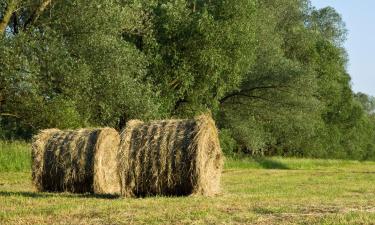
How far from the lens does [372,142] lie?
83.6 meters

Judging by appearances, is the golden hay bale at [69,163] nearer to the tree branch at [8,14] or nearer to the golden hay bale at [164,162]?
the golden hay bale at [164,162]

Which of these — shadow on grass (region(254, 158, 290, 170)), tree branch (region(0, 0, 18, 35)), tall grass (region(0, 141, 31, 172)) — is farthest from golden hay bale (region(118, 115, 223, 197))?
shadow on grass (region(254, 158, 290, 170))

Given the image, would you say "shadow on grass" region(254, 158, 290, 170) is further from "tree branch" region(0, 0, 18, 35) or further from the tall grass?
"tree branch" region(0, 0, 18, 35)

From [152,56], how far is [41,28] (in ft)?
28.9

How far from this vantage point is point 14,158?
26141mm

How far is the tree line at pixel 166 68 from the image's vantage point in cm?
2625

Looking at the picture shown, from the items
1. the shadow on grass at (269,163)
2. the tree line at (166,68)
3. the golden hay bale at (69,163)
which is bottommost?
the shadow on grass at (269,163)

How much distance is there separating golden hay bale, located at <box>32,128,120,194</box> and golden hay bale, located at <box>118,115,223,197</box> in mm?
1728

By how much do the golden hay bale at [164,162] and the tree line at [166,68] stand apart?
1117 centimetres

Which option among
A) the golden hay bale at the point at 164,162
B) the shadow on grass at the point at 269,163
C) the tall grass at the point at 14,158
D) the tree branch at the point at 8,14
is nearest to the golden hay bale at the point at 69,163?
the golden hay bale at the point at 164,162

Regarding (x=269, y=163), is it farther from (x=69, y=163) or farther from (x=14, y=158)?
(x=69, y=163)

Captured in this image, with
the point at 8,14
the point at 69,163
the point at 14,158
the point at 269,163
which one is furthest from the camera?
the point at 269,163

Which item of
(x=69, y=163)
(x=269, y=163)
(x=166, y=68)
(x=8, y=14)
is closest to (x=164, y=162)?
(x=69, y=163)

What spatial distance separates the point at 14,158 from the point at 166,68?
40.9ft
